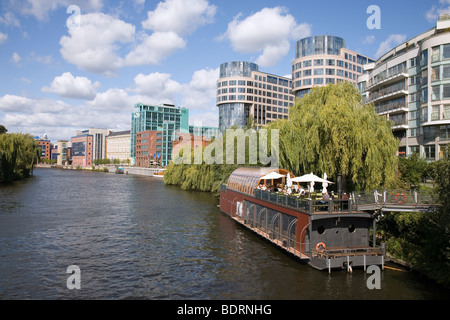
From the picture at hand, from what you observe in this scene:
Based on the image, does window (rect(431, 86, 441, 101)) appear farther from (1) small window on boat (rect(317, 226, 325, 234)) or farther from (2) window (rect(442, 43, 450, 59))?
(1) small window on boat (rect(317, 226, 325, 234))

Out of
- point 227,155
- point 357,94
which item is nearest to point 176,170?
point 227,155

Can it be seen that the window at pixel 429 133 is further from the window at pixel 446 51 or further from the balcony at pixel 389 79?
the balcony at pixel 389 79

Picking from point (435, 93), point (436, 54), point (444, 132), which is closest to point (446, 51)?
point (436, 54)

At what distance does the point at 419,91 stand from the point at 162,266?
169ft

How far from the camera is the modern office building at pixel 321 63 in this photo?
398 feet

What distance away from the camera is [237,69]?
16312 centimetres

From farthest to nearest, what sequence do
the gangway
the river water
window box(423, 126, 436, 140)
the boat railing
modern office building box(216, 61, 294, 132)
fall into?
modern office building box(216, 61, 294, 132) → window box(423, 126, 436, 140) → the gangway → the boat railing → the river water

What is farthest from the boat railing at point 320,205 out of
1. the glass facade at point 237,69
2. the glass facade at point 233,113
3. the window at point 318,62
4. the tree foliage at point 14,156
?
the glass facade at point 237,69

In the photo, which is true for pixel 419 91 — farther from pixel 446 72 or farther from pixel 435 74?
pixel 446 72

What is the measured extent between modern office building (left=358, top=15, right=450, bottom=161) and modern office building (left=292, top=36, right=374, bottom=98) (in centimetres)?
4970

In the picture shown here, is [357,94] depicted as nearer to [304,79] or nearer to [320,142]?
[320,142]

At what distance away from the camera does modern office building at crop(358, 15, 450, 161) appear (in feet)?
164

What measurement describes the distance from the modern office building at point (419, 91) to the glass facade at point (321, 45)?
55607mm

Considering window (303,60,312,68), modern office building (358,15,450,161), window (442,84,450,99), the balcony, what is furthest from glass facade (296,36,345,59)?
window (442,84,450,99)
